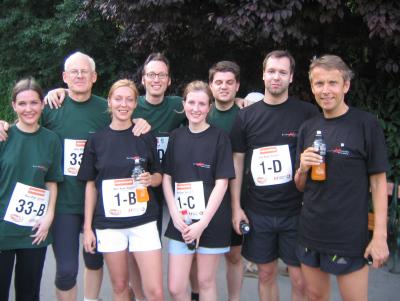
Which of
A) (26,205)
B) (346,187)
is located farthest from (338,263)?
(26,205)

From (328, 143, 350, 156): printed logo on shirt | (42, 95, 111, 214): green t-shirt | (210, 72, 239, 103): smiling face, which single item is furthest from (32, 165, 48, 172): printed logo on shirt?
(328, 143, 350, 156): printed logo on shirt

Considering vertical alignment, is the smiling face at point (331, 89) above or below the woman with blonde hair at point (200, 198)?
above

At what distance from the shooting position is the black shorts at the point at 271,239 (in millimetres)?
3410

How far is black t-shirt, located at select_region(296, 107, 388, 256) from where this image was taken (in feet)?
9.27

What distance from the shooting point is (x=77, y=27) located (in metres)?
9.98

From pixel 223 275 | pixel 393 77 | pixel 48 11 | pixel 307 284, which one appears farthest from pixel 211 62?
pixel 48 11

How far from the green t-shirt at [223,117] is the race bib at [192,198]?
2.36ft

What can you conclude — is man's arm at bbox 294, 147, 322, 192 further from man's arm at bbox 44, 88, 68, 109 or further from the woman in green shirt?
man's arm at bbox 44, 88, 68, 109

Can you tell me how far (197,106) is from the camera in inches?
136

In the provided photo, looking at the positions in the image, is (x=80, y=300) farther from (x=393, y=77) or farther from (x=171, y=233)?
(x=393, y=77)

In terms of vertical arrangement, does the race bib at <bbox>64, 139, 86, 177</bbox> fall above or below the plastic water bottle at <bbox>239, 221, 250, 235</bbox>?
above

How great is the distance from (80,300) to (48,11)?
9.22 metres

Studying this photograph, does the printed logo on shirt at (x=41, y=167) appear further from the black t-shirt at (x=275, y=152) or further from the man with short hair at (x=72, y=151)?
the black t-shirt at (x=275, y=152)

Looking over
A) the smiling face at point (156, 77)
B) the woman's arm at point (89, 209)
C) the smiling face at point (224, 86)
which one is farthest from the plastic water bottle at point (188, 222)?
the smiling face at point (156, 77)
